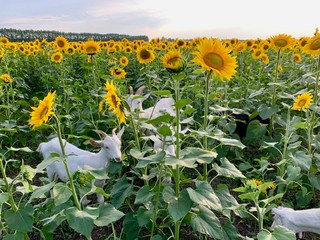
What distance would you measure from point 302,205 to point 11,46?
274 inches

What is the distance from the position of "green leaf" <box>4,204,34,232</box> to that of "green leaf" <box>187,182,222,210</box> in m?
0.80

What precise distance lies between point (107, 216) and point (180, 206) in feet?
1.15

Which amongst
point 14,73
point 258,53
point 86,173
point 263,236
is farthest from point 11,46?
point 263,236

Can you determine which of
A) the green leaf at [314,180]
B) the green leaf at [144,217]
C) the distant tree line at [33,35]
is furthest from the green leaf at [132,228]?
the distant tree line at [33,35]

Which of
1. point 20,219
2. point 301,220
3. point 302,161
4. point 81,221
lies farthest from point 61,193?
point 302,161

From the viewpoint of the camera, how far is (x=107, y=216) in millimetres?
1744

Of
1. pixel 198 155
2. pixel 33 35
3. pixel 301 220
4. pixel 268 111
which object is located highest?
pixel 33 35

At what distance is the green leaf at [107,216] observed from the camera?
5.54 feet

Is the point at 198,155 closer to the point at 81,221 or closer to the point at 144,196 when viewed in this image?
the point at 144,196

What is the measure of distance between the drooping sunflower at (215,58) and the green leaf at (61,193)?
86 centimetres

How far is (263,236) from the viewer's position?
5.15 ft

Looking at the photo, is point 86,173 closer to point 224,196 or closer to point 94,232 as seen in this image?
point 224,196

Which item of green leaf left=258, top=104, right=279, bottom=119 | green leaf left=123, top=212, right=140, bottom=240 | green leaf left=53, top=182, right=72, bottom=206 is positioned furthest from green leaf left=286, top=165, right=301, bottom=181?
green leaf left=53, top=182, right=72, bottom=206

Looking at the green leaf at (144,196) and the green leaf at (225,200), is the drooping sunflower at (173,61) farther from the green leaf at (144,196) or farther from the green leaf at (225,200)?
the green leaf at (225,200)
